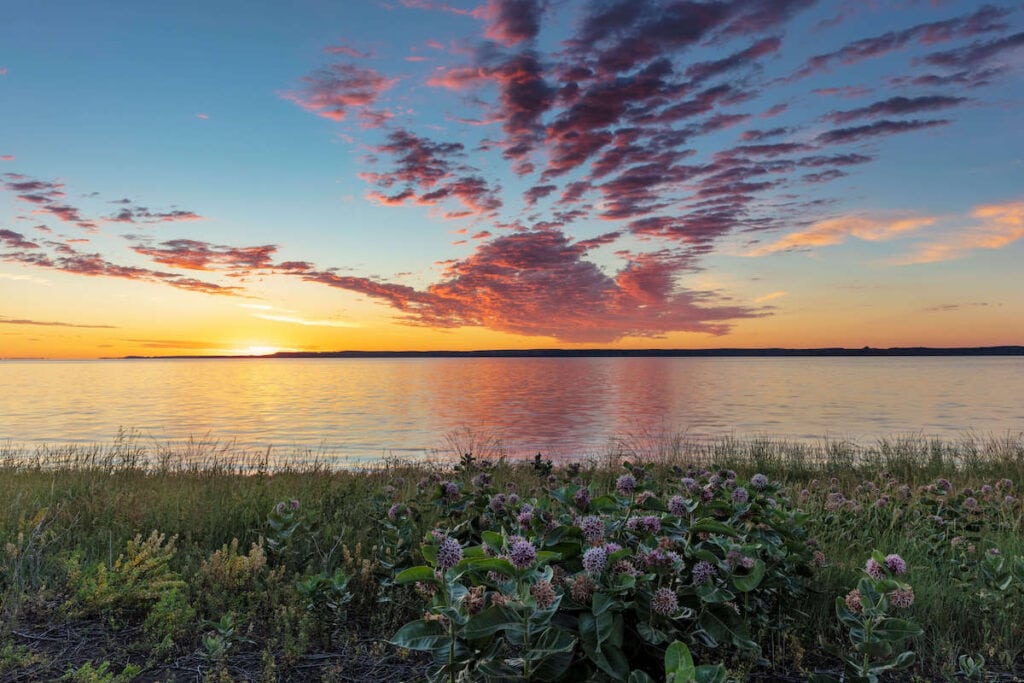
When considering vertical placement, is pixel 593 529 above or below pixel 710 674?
above

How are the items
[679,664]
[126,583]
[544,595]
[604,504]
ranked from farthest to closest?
[126,583]
[604,504]
[544,595]
[679,664]

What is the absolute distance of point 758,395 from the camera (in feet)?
193

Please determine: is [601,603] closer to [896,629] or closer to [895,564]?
[896,629]

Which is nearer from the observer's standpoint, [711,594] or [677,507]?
[711,594]

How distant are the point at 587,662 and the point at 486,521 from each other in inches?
59.4

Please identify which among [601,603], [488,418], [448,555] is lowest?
[488,418]

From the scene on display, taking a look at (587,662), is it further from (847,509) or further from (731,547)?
(847,509)

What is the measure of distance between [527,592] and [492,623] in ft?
0.81

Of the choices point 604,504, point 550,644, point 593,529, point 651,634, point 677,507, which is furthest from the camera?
point 604,504

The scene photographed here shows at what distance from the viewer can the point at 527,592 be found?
2514mm

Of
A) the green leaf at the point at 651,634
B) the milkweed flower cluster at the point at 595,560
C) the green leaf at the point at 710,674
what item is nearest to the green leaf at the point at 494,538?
the milkweed flower cluster at the point at 595,560

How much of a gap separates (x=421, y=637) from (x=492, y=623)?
387 mm

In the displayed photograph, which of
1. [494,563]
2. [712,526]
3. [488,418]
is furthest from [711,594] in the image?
[488,418]

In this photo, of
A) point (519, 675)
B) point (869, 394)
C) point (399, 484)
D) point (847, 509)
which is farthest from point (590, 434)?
point (869, 394)
